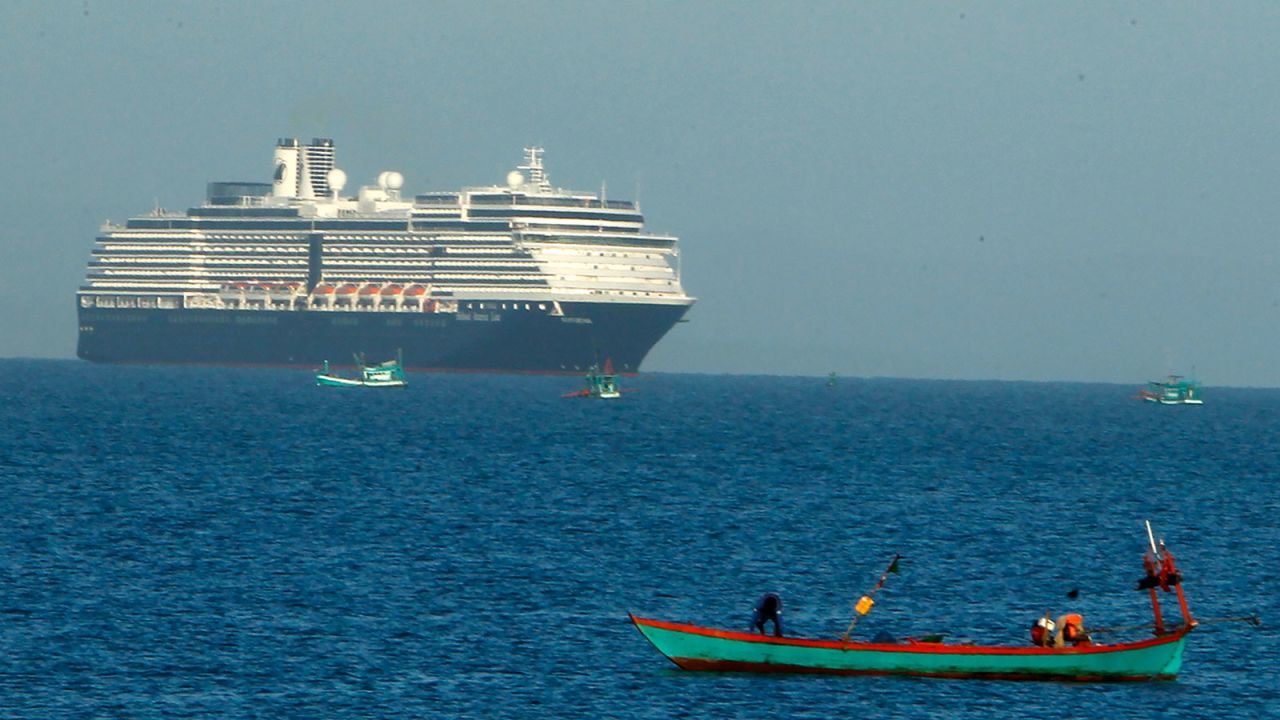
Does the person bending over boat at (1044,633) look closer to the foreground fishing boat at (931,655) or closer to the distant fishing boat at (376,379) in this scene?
the foreground fishing boat at (931,655)

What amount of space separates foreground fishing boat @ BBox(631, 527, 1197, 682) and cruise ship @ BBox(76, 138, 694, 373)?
469ft

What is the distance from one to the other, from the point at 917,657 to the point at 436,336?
150m

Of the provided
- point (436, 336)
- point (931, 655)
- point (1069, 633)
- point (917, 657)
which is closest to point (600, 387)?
point (436, 336)

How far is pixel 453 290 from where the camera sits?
187 metres

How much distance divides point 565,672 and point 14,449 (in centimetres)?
5596

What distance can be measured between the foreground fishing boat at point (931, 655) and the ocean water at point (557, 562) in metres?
0.30

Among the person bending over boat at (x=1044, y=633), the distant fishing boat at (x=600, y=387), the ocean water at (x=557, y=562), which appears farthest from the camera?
the distant fishing boat at (x=600, y=387)

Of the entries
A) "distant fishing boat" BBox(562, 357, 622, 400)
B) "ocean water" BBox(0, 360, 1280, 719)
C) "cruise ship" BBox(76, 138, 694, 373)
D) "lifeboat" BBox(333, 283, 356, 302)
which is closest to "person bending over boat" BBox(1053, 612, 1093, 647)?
"ocean water" BBox(0, 360, 1280, 719)

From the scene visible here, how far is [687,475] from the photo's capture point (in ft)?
265

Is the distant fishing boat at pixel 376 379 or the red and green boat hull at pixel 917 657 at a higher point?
the distant fishing boat at pixel 376 379

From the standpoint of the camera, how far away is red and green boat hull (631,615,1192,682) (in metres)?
36.9

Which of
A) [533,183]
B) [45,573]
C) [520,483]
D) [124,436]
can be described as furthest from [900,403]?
[45,573]

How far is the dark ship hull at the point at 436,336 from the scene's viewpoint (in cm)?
18212

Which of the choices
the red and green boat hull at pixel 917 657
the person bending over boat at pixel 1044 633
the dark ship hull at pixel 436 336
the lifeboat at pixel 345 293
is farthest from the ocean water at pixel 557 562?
the lifeboat at pixel 345 293
